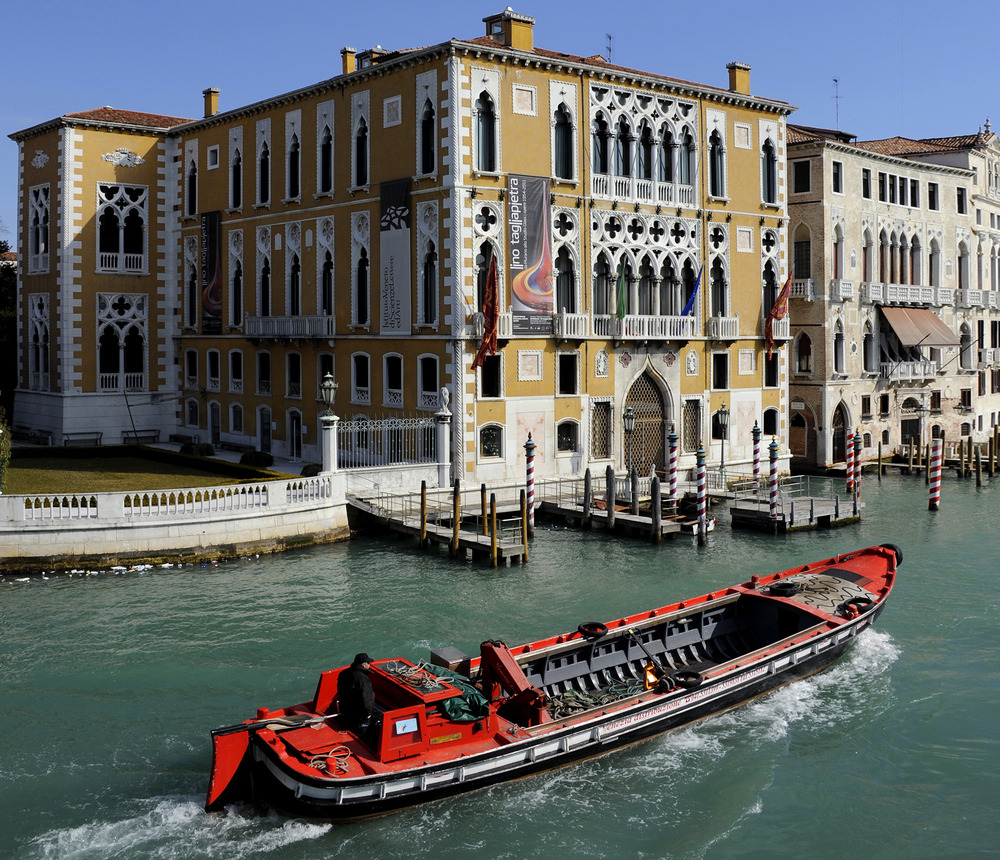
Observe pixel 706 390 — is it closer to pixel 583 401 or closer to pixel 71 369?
pixel 583 401

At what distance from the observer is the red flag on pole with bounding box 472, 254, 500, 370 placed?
26562mm

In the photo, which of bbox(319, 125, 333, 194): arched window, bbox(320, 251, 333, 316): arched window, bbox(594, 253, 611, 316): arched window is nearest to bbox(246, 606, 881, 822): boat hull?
bbox(594, 253, 611, 316): arched window

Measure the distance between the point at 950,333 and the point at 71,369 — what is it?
29760 millimetres

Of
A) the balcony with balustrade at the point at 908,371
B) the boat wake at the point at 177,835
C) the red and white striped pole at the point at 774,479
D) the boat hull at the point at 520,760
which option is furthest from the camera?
the balcony with balustrade at the point at 908,371

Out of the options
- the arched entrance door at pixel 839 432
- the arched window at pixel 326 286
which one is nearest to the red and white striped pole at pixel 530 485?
the arched window at pixel 326 286

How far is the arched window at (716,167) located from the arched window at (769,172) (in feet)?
5.43

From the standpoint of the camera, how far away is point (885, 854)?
458 inches

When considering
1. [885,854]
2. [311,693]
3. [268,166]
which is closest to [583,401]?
[268,166]

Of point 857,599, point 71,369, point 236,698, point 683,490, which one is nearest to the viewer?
point 236,698

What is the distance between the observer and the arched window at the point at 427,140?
27516mm

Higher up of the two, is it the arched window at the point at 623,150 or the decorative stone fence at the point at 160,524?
the arched window at the point at 623,150

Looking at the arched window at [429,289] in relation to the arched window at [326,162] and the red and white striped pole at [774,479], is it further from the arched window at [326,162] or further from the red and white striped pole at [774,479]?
the red and white striped pole at [774,479]

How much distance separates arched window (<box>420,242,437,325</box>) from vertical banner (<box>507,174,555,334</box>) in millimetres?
1831

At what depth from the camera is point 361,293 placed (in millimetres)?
30391
